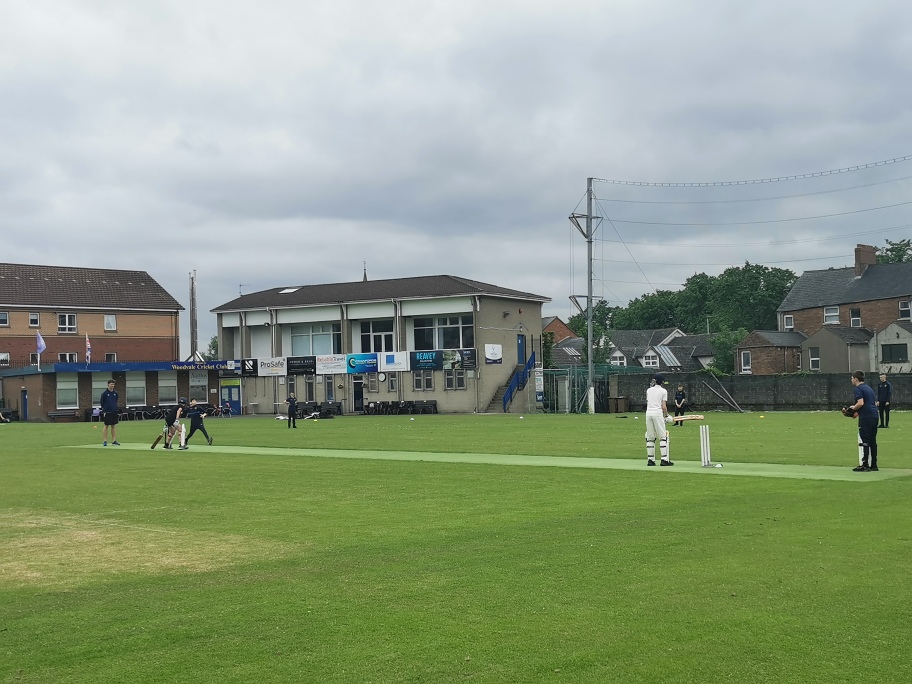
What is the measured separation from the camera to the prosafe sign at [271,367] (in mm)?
76875

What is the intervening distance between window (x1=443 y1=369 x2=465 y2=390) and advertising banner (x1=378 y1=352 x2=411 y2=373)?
302 centimetres

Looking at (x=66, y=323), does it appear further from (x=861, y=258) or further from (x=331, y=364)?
(x=861, y=258)

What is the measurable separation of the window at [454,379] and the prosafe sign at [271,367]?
1386 centimetres

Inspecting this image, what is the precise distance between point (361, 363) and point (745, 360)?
33.2 m

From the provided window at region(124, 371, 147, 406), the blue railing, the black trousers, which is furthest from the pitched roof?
the black trousers

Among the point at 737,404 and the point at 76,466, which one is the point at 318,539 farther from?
the point at 737,404

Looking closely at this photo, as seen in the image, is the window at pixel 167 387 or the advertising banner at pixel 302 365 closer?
the advertising banner at pixel 302 365

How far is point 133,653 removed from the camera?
7059mm

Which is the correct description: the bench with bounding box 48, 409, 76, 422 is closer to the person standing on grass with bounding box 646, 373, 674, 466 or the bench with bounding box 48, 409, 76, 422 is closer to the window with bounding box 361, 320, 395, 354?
Result: the window with bounding box 361, 320, 395, 354

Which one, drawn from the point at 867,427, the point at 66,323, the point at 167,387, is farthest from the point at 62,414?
the point at 867,427

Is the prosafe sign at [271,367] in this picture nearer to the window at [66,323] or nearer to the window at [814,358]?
the window at [66,323]

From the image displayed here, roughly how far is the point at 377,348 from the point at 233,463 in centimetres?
5022

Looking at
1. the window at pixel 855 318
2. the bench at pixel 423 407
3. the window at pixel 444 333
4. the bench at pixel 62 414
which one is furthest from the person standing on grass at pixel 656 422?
the window at pixel 855 318

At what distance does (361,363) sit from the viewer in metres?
73.5
